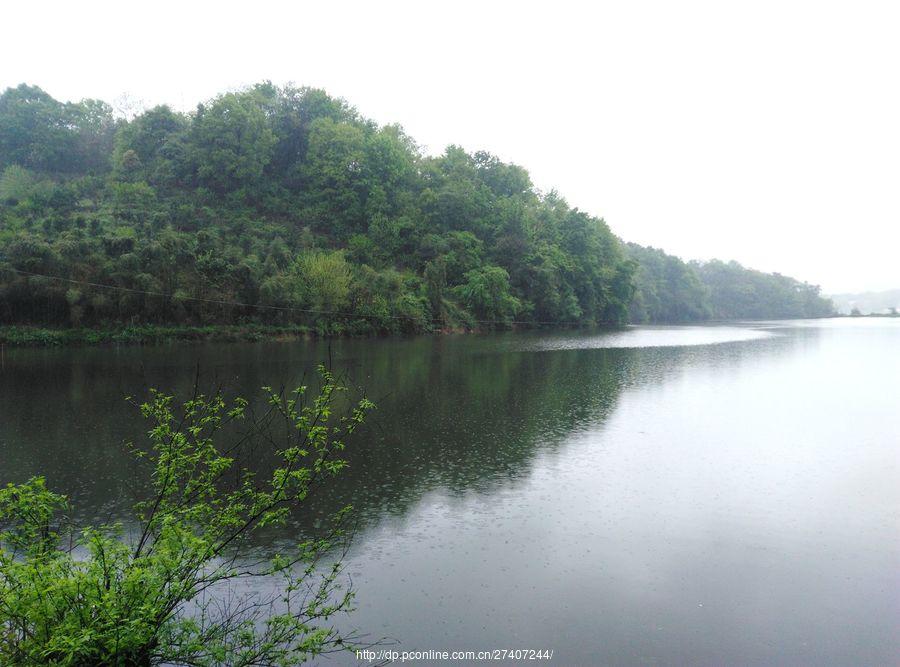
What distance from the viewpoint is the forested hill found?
35.9 meters

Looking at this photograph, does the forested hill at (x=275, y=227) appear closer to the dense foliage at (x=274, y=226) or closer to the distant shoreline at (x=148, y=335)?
the dense foliage at (x=274, y=226)

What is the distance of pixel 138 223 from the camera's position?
4431 cm

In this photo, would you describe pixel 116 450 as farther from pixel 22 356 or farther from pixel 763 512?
pixel 22 356

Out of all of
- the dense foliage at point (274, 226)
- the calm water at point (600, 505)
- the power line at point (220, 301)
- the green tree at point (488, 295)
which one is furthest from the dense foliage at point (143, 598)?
the green tree at point (488, 295)

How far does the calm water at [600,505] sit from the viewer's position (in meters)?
5.80

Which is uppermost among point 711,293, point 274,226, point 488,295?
point 274,226

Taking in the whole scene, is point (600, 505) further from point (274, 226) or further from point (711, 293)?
point (711, 293)

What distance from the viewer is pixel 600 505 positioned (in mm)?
9203

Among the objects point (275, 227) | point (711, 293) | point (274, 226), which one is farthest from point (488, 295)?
point (711, 293)

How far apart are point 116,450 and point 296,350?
20870mm

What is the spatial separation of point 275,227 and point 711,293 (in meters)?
95.0

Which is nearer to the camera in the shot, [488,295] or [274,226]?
[274,226]

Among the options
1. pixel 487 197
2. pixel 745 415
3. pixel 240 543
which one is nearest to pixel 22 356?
pixel 240 543

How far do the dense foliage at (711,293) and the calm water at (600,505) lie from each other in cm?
7530
